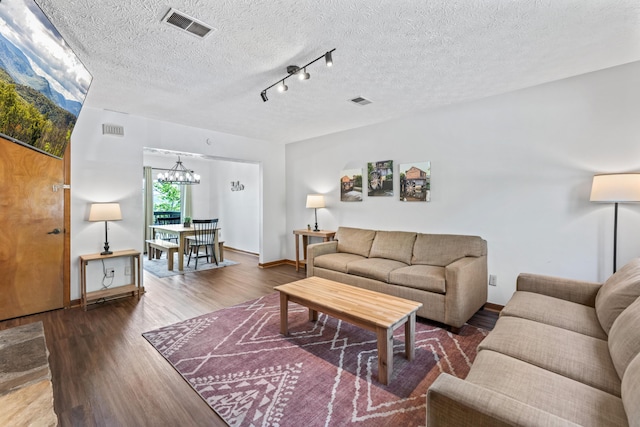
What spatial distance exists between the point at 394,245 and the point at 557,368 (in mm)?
2527

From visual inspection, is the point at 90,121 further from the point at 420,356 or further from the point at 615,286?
the point at 615,286

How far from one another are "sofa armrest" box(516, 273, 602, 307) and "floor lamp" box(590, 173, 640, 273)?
0.68m

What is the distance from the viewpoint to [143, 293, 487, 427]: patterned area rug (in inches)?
69.8

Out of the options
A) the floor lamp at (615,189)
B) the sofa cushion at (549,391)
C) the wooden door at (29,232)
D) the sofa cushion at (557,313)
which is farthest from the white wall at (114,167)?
the floor lamp at (615,189)

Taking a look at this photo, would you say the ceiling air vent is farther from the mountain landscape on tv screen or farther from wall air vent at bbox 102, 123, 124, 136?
wall air vent at bbox 102, 123, 124, 136

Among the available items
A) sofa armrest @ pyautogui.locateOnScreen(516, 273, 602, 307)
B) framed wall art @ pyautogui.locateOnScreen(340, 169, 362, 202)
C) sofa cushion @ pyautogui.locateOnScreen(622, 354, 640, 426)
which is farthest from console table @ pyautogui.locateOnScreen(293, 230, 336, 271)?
sofa cushion @ pyautogui.locateOnScreen(622, 354, 640, 426)

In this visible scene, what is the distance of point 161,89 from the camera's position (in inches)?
121

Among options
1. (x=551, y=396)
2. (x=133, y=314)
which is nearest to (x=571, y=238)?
(x=551, y=396)

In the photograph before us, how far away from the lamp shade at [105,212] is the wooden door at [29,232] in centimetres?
36

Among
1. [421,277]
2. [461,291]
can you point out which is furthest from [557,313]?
[421,277]

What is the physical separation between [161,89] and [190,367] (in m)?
2.79

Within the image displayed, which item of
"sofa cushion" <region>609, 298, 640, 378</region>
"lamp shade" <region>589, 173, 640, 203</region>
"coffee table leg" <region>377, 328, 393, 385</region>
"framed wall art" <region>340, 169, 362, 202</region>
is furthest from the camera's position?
"framed wall art" <region>340, 169, 362, 202</region>

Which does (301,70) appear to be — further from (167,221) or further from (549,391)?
(167,221)

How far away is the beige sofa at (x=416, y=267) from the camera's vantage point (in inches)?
112
